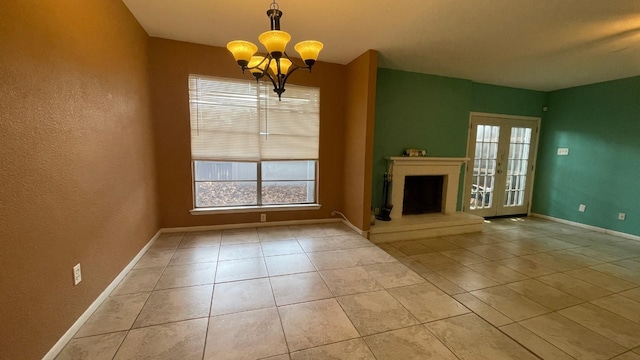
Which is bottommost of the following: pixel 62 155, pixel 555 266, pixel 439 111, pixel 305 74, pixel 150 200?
pixel 555 266

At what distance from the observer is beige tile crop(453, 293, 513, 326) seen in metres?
1.99

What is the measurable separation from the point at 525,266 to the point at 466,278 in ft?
3.16

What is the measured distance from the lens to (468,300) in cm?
229

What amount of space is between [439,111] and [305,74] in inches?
97.4

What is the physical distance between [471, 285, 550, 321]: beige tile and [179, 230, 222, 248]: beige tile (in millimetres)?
2999

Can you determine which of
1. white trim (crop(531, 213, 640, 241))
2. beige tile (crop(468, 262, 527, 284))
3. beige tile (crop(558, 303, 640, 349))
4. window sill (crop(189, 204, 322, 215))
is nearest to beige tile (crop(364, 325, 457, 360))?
beige tile (crop(558, 303, 640, 349))

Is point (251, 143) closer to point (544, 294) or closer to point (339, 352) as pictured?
point (339, 352)

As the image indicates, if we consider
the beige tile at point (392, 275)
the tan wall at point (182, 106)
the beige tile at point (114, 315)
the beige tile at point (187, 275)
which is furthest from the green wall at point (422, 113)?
the beige tile at point (114, 315)

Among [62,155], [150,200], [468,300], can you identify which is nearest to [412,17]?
[468,300]

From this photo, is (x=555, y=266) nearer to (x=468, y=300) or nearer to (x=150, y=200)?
(x=468, y=300)

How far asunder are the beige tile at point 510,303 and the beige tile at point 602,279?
1066 millimetres

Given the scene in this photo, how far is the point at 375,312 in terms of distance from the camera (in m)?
1.95

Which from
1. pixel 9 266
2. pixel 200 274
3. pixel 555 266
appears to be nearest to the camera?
pixel 9 266

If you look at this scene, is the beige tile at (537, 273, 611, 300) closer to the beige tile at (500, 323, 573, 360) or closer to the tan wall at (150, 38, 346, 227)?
the beige tile at (500, 323, 573, 360)
